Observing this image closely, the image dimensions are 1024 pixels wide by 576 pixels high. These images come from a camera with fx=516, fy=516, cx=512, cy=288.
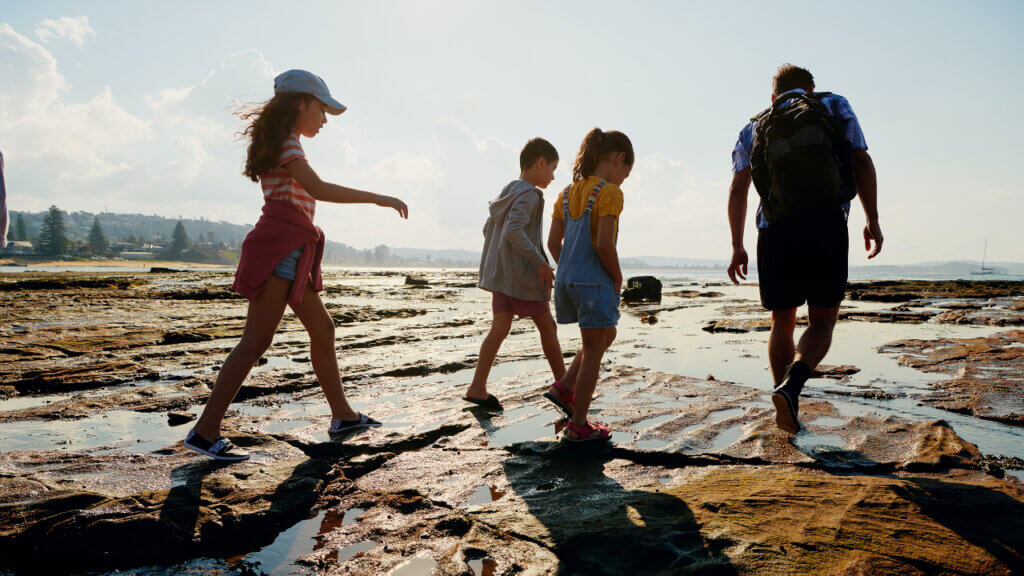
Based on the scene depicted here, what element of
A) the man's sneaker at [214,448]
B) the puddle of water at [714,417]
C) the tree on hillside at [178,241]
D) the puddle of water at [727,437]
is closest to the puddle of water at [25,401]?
the man's sneaker at [214,448]

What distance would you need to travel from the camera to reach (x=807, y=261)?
2764mm

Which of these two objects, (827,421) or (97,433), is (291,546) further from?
(827,421)

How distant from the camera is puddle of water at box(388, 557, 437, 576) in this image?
1.65 metres

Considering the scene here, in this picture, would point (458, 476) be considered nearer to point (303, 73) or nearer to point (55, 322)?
point (303, 73)

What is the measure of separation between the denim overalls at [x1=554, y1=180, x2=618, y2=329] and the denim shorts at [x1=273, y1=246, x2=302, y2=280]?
1.47m

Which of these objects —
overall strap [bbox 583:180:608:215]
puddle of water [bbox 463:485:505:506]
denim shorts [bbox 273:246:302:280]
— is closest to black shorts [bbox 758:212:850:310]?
overall strap [bbox 583:180:608:215]

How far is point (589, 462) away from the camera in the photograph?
266 centimetres

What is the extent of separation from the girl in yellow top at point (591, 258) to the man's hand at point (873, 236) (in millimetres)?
1348

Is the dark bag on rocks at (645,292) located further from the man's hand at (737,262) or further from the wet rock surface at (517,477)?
the man's hand at (737,262)

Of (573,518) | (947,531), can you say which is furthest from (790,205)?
(573,518)

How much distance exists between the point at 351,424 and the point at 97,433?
1543mm

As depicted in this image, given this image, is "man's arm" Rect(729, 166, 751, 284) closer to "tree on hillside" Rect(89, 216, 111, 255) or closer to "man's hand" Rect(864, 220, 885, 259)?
"man's hand" Rect(864, 220, 885, 259)

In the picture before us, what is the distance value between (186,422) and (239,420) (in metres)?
0.35

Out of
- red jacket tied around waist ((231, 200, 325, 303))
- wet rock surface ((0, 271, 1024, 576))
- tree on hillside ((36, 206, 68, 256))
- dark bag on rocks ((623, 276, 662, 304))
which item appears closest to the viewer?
wet rock surface ((0, 271, 1024, 576))
